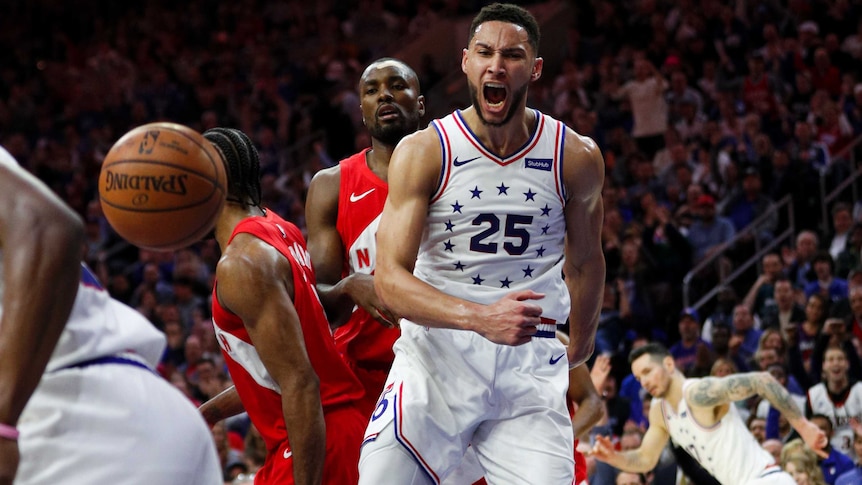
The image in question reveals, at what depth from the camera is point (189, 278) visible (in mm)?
13461

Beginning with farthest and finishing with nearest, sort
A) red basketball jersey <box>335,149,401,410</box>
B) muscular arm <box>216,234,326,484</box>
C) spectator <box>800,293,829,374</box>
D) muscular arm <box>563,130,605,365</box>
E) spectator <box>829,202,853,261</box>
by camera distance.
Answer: spectator <box>829,202,853,261</box>, spectator <box>800,293,829,374</box>, red basketball jersey <box>335,149,401,410</box>, muscular arm <box>563,130,605,365</box>, muscular arm <box>216,234,326,484</box>

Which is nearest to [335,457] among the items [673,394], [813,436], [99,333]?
[99,333]

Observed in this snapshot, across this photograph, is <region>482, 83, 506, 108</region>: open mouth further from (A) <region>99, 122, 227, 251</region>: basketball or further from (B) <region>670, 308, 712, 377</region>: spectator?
(B) <region>670, 308, 712, 377</region>: spectator

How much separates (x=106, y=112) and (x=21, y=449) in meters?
17.2

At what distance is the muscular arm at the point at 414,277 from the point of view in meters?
3.67

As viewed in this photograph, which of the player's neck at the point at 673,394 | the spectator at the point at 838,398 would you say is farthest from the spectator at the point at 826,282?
the player's neck at the point at 673,394

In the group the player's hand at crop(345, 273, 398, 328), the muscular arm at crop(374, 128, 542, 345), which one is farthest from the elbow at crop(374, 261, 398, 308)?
the player's hand at crop(345, 273, 398, 328)

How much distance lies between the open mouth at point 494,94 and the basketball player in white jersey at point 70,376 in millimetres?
1973

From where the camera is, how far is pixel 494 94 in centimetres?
419

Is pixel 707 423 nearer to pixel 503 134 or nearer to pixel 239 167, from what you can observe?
pixel 503 134

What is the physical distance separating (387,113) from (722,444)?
164 inches

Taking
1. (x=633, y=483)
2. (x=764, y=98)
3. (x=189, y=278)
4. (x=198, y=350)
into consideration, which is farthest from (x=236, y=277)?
(x=764, y=98)

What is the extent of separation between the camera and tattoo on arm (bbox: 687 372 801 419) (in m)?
7.48

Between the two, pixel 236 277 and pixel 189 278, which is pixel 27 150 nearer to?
pixel 189 278
